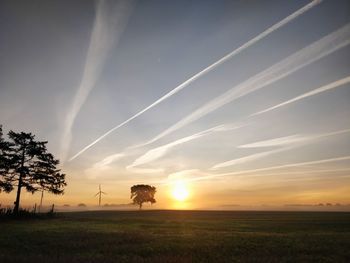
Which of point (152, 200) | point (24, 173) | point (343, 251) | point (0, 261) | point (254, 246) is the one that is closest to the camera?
point (0, 261)

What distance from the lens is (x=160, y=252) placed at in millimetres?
23188

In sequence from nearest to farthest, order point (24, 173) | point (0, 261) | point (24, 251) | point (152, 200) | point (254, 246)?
point (0, 261)
point (24, 251)
point (254, 246)
point (24, 173)
point (152, 200)

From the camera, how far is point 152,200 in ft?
571

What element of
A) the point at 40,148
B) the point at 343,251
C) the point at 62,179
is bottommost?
the point at 343,251

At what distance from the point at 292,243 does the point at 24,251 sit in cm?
2153

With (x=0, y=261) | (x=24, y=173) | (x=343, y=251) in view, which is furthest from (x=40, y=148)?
(x=343, y=251)

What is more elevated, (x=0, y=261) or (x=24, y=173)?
(x=24, y=173)

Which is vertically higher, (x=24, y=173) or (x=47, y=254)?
(x=24, y=173)

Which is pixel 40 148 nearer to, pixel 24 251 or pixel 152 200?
pixel 24 251

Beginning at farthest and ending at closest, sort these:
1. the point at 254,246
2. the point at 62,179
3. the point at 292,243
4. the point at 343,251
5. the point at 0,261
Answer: the point at 62,179
the point at 292,243
the point at 254,246
the point at 343,251
the point at 0,261

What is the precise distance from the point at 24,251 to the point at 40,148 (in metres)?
48.2

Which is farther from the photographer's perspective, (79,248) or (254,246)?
(254,246)

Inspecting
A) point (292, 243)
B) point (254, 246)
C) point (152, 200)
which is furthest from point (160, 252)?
point (152, 200)

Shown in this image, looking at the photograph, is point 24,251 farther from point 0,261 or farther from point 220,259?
point 220,259
